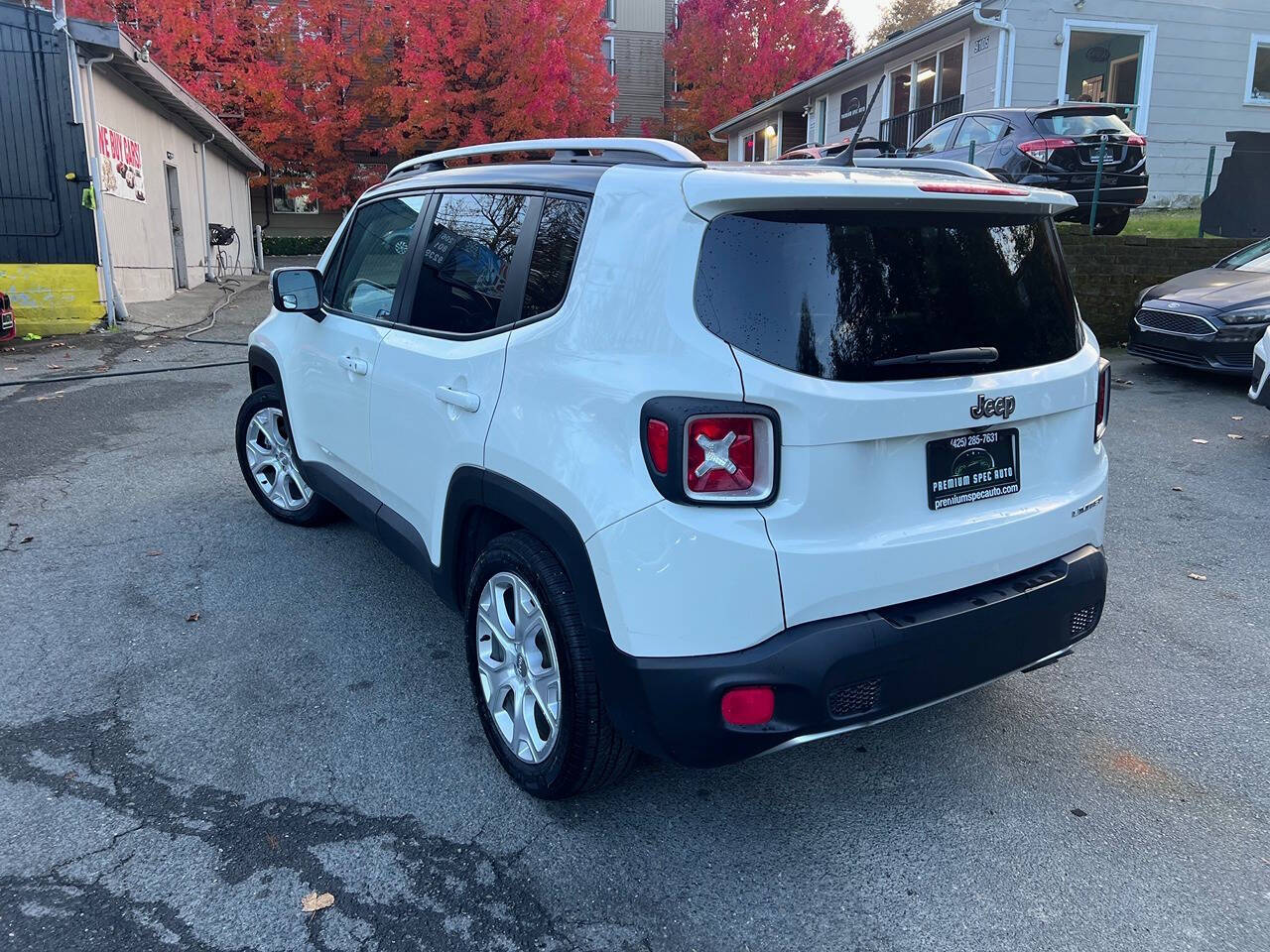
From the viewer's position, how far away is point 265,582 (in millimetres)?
4547

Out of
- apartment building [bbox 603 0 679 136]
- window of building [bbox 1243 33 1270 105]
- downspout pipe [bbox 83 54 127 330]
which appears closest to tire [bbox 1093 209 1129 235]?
window of building [bbox 1243 33 1270 105]

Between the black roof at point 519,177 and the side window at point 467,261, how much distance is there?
52mm

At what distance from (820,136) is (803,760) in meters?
26.9

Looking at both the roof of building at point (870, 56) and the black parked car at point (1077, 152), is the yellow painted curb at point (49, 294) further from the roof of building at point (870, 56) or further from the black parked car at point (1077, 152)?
the roof of building at point (870, 56)

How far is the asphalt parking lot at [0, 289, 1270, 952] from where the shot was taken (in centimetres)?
239

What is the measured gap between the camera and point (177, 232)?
58.7 feet

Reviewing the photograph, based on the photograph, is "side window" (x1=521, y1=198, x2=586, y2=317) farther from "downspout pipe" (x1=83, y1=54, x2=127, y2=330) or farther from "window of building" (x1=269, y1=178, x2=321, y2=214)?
"window of building" (x1=269, y1=178, x2=321, y2=214)

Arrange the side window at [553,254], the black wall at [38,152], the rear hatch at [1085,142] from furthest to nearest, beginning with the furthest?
the rear hatch at [1085,142]
the black wall at [38,152]
the side window at [553,254]

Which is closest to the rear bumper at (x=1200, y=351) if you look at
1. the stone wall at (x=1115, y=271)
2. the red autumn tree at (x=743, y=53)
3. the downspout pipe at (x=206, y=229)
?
the stone wall at (x=1115, y=271)

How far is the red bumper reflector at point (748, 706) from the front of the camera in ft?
7.51

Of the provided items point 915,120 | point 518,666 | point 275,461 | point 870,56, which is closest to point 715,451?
point 518,666

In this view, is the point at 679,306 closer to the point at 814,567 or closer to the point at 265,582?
the point at 814,567

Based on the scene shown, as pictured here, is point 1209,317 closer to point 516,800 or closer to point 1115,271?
point 1115,271

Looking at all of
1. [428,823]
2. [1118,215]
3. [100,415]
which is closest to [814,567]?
[428,823]
